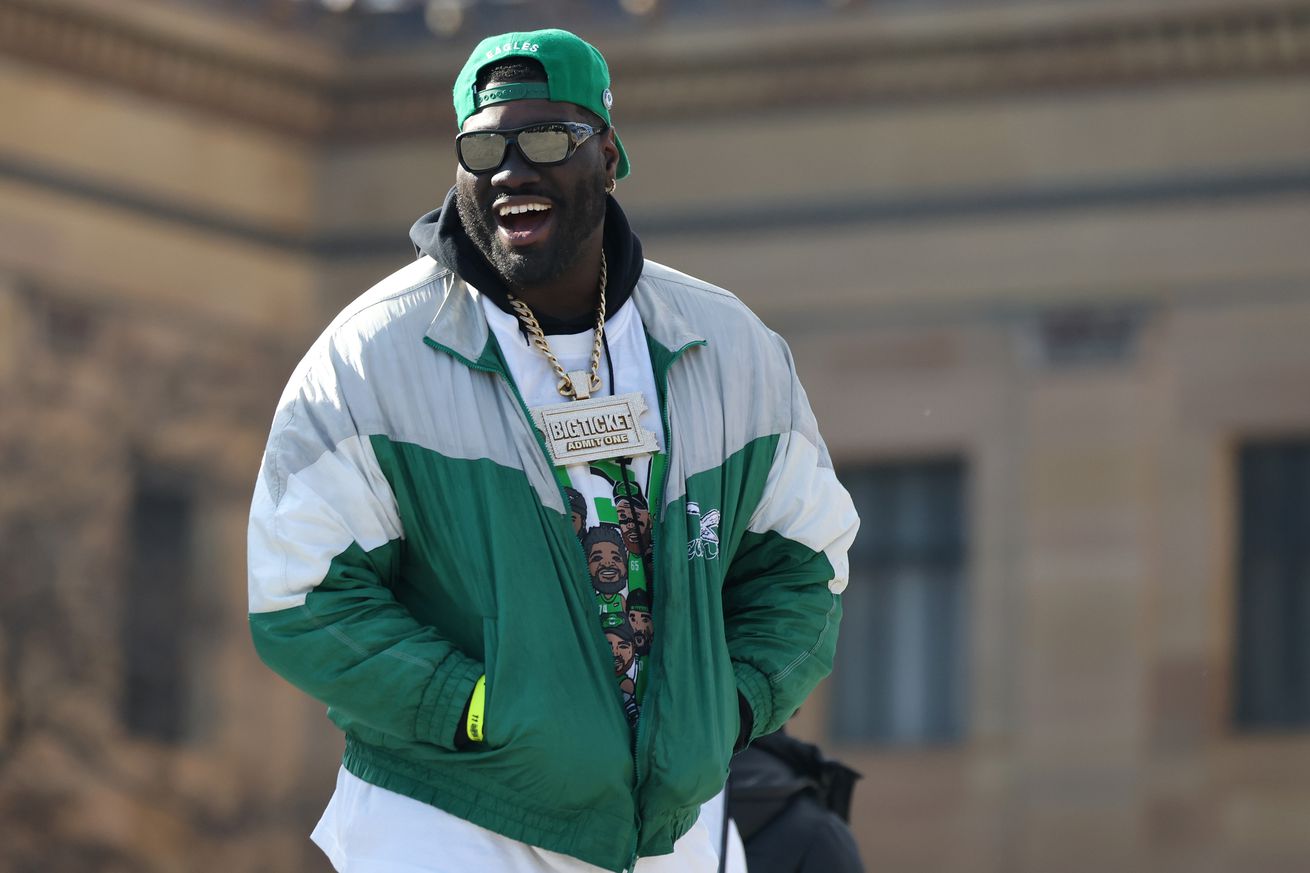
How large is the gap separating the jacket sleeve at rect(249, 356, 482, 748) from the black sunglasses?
18.0 inches

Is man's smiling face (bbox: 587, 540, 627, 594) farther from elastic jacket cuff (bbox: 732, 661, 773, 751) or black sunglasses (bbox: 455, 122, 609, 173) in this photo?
black sunglasses (bbox: 455, 122, 609, 173)

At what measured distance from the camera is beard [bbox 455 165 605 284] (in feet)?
17.7

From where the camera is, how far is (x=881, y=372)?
865 inches

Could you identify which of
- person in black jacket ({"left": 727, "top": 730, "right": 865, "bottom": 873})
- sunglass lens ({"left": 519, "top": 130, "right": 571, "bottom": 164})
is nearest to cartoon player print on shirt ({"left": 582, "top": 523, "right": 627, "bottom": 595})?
sunglass lens ({"left": 519, "top": 130, "right": 571, "bottom": 164})

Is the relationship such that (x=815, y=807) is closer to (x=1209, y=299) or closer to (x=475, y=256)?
(x=475, y=256)

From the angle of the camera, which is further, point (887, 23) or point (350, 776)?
point (887, 23)

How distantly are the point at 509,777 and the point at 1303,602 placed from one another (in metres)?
16.0

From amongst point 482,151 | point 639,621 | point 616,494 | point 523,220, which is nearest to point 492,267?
point 523,220

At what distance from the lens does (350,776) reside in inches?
213

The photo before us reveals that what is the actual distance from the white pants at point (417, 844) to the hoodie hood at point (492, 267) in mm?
828

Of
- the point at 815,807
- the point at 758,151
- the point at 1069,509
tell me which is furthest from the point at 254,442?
the point at 815,807

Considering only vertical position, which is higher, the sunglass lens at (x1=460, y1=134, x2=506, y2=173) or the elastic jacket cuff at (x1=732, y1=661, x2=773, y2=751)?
the sunglass lens at (x1=460, y1=134, x2=506, y2=173)

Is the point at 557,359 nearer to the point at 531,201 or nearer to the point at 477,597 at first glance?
the point at 531,201

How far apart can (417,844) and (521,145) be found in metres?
1.11
